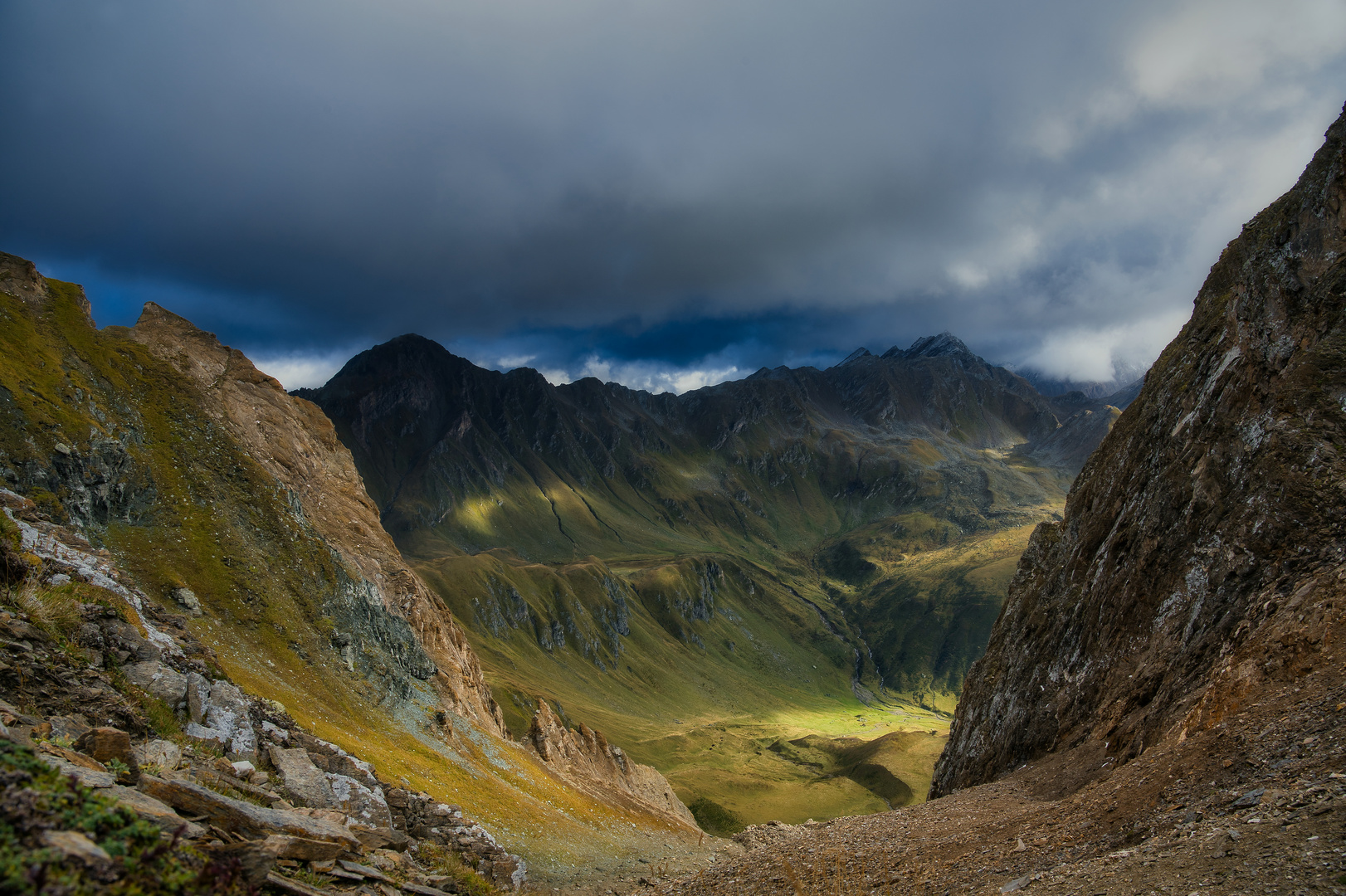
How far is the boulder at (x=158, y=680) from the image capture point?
1917cm

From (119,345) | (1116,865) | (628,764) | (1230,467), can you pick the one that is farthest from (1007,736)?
(119,345)

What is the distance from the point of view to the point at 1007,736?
4016cm

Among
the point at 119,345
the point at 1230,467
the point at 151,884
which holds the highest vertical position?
the point at 119,345

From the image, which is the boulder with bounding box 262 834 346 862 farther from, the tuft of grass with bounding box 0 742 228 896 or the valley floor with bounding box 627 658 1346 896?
the valley floor with bounding box 627 658 1346 896

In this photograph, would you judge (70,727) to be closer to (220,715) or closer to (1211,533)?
(220,715)

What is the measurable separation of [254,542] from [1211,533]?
56.5 metres

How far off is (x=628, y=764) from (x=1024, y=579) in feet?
179

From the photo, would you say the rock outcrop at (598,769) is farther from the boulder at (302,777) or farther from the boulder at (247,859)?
the boulder at (247,859)

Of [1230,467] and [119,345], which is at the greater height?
[119,345]

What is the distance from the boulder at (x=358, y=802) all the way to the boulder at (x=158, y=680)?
653cm

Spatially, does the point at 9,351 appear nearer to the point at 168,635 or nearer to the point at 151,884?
the point at 168,635

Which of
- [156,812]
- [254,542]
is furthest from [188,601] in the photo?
[156,812]

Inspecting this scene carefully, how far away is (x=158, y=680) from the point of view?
20.3m

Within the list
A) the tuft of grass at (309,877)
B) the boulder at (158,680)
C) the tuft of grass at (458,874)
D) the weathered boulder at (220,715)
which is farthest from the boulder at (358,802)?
the tuft of grass at (309,877)
